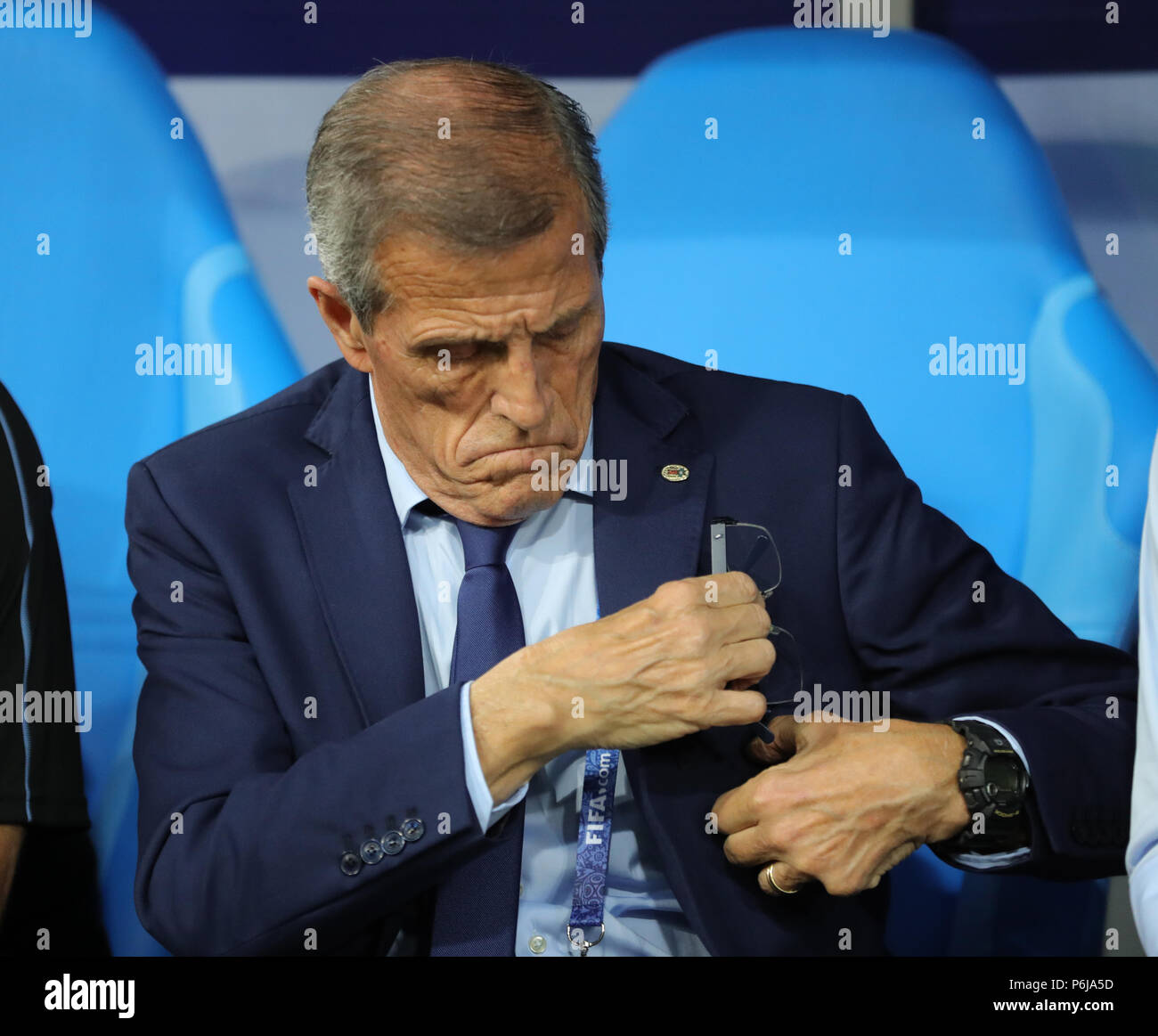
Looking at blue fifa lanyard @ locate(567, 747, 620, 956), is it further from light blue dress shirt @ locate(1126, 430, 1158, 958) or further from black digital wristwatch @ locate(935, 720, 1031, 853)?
light blue dress shirt @ locate(1126, 430, 1158, 958)

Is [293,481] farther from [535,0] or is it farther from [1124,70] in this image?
[1124,70]

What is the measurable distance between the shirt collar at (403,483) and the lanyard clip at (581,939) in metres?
0.58

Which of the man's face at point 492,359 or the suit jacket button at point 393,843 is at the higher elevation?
the man's face at point 492,359

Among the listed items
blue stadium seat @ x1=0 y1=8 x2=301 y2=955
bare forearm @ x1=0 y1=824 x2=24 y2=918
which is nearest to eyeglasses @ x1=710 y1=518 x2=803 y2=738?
blue stadium seat @ x1=0 y1=8 x2=301 y2=955

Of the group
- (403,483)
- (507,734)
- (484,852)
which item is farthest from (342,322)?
(484,852)

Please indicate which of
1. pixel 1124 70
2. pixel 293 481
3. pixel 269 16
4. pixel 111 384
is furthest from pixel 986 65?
pixel 111 384

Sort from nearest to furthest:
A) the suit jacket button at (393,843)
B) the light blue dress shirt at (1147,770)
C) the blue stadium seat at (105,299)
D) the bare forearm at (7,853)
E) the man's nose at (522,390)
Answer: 1. the light blue dress shirt at (1147,770)
2. the suit jacket button at (393,843)
3. the man's nose at (522,390)
4. the bare forearm at (7,853)
5. the blue stadium seat at (105,299)

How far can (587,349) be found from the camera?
185 cm

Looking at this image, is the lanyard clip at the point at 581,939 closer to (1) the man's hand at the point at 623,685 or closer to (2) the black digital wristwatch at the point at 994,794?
(1) the man's hand at the point at 623,685

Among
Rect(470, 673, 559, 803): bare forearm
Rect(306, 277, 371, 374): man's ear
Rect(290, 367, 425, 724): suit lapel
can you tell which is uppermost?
Rect(306, 277, 371, 374): man's ear

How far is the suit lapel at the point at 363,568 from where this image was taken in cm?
188

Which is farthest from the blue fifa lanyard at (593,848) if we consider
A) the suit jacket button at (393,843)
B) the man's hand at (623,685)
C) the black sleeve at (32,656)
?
the black sleeve at (32,656)

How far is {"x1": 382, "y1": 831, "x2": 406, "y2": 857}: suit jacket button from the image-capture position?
5.48 feet

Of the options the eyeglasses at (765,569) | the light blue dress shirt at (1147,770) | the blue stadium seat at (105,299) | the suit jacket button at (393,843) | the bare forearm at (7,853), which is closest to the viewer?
the light blue dress shirt at (1147,770)
